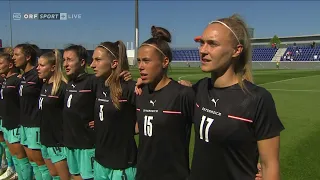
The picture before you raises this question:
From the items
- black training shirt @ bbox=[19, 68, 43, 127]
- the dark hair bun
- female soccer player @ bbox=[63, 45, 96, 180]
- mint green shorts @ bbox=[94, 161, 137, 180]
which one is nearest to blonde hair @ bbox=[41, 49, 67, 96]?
female soccer player @ bbox=[63, 45, 96, 180]

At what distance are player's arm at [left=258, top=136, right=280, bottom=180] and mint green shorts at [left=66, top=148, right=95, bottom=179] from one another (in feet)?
8.12

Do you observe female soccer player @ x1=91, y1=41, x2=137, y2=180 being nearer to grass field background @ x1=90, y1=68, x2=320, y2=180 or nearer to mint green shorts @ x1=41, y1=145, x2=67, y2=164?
grass field background @ x1=90, y1=68, x2=320, y2=180

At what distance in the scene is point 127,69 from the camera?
3955 mm

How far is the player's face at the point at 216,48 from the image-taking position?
7.80 feet

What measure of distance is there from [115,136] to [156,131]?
717mm

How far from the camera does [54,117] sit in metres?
4.58

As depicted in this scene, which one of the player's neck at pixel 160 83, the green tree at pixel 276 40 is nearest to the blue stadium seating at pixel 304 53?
the green tree at pixel 276 40

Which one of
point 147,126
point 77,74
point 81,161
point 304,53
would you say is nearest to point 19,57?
point 77,74

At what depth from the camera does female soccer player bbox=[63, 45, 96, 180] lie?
4.11 meters

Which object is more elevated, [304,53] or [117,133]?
[304,53]

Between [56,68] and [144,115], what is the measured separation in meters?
2.16

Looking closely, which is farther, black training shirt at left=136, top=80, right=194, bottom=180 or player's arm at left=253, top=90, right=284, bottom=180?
black training shirt at left=136, top=80, right=194, bottom=180

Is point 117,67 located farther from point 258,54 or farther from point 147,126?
point 258,54

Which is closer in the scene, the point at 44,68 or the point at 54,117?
the point at 54,117
